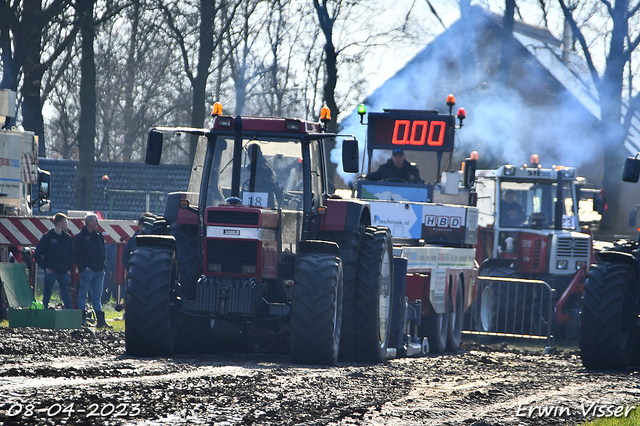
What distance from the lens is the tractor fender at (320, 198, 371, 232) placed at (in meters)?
10.5

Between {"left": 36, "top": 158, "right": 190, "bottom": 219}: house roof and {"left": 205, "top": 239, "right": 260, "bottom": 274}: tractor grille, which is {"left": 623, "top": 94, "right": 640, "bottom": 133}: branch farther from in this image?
{"left": 205, "top": 239, "right": 260, "bottom": 274}: tractor grille

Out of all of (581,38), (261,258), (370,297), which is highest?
(581,38)

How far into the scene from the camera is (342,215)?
1059 centimetres

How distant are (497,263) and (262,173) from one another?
356 inches

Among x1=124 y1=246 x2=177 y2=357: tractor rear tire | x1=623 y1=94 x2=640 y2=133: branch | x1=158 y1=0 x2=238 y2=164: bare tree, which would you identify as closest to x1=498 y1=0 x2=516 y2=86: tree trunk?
x1=623 y1=94 x2=640 y2=133: branch

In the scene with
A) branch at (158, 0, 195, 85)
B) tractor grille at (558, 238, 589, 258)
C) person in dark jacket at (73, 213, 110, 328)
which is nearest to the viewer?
person in dark jacket at (73, 213, 110, 328)

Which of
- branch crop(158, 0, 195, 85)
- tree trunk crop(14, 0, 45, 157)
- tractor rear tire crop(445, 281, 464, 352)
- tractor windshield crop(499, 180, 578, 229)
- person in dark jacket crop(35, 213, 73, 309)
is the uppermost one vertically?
branch crop(158, 0, 195, 85)

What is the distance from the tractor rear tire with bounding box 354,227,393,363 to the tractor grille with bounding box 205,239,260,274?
1.49 meters

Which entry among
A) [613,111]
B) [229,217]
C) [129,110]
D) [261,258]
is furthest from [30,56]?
[129,110]

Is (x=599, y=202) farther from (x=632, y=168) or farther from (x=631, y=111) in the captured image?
(x=631, y=111)

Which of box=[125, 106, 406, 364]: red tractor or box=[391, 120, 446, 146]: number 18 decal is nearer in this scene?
box=[125, 106, 406, 364]: red tractor

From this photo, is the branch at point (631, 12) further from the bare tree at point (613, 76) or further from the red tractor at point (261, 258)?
the red tractor at point (261, 258)

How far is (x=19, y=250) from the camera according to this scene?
56.2 feet

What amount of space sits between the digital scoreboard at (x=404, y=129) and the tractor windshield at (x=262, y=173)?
640 cm
